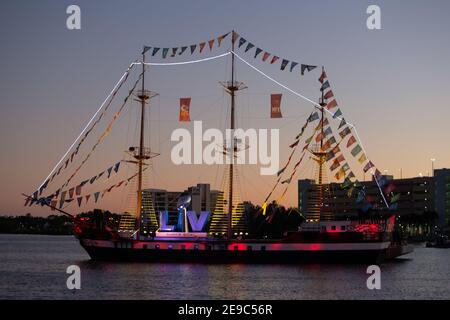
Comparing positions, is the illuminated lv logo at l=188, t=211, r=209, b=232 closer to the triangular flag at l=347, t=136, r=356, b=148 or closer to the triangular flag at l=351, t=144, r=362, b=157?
the triangular flag at l=347, t=136, r=356, b=148

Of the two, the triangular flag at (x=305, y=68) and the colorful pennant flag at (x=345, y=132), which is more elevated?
the triangular flag at (x=305, y=68)

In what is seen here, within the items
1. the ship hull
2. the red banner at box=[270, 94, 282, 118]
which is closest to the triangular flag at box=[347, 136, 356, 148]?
the red banner at box=[270, 94, 282, 118]

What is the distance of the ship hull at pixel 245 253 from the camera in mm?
91375

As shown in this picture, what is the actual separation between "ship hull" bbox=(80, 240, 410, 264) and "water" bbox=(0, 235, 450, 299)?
175cm

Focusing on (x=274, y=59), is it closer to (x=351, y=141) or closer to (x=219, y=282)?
(x=351, y=141)

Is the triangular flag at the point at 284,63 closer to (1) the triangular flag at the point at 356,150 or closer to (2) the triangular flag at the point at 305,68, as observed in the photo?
(2) the triangular flag at the point at 305,68

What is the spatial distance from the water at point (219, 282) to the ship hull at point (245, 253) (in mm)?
1754

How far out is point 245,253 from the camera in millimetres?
94188

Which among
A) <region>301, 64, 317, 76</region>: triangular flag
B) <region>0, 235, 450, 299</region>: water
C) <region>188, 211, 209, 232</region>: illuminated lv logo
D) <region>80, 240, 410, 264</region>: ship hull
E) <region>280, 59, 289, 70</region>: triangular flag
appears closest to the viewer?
<region>0, 235, 450, 299</region>: water

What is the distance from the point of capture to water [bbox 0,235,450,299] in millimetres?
63281

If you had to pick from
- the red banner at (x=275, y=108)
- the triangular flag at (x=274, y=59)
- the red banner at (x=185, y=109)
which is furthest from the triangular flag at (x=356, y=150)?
the red banner at (x=185, y=109)
